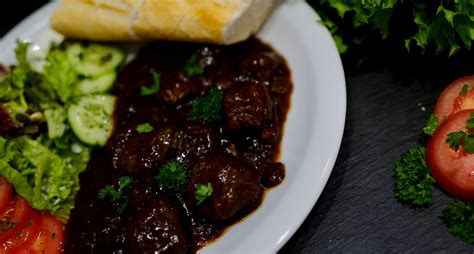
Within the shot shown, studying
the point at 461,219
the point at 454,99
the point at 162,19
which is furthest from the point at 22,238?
the point at 454,99

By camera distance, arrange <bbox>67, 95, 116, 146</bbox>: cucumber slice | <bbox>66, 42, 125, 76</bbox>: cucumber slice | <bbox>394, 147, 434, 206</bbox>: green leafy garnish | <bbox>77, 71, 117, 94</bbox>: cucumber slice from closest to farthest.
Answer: <bbox>394, 147, 434, 206</bbox>: green leafy garnish
<bbox>67, 95, 116, 146</bbox>: cucumber slice
<bbox>77, 71, 117, 94</bbox>: cucumber slice
<bbox>66, 42, 125, 76</bbox>: cucumber slice

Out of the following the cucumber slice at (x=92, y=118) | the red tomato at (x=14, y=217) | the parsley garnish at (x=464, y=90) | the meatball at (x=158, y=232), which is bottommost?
the red tomato at (x=14, y=217)

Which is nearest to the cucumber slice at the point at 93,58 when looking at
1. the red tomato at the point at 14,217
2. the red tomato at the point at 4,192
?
the red tomato at the point at 4,192

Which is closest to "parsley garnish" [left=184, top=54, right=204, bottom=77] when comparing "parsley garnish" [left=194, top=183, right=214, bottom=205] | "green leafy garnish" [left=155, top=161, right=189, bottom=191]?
"green leafy garnish" [left=155, top=161, right=189, bottom=191]

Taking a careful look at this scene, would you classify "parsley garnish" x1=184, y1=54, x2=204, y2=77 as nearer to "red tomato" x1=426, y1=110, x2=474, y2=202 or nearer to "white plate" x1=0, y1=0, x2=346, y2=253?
"white plate" x1=0, y1=0, x2=346, y2=253

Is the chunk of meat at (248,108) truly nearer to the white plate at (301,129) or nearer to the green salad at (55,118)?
the white plate at (301,129)
